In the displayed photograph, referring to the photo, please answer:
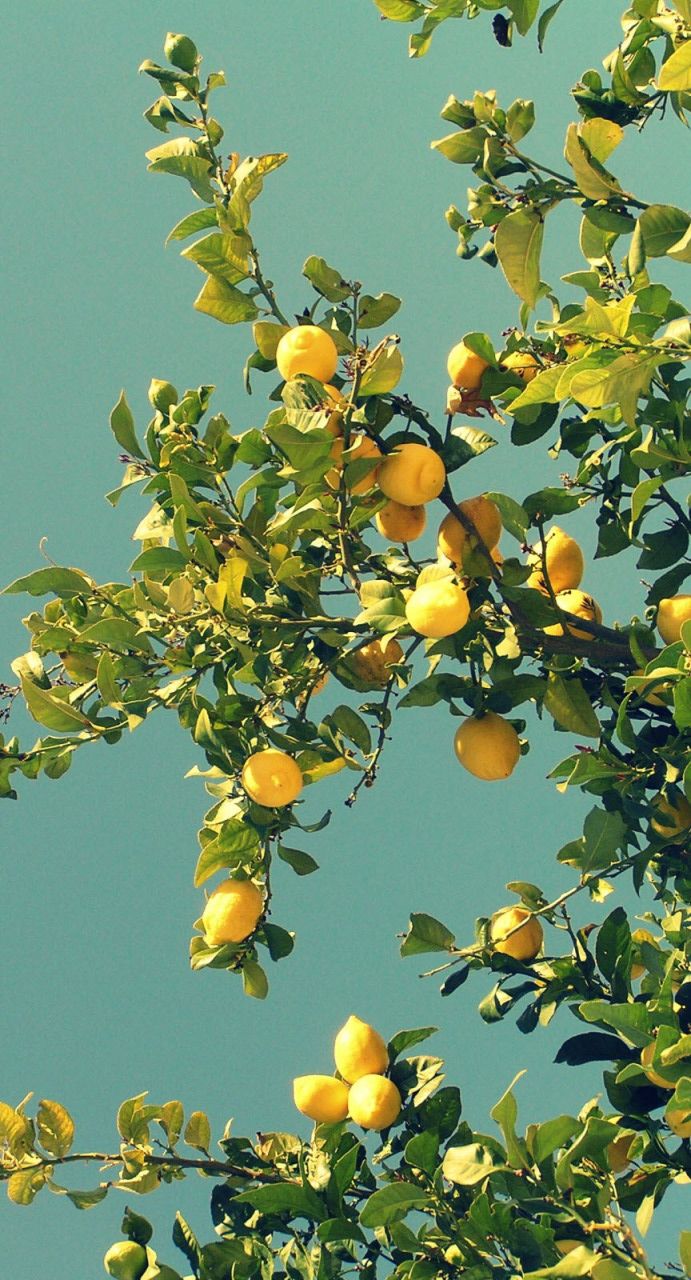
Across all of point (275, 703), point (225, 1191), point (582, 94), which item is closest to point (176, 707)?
point (275, 703)

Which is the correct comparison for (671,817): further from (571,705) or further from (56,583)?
(56,583)

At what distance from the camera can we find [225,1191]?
3.38 meters

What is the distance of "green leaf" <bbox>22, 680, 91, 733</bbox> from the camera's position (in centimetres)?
331

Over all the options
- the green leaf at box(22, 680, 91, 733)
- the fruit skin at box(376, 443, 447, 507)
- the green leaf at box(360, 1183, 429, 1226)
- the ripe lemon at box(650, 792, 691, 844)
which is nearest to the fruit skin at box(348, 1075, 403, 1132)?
the green leaf at box(360, 1183, 429, 1226)

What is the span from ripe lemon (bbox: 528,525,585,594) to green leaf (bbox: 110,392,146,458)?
4.10 ft

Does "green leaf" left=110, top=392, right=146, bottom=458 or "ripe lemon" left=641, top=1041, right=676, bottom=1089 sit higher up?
"green leaf" left=110, top=392, right=146, bottom=458

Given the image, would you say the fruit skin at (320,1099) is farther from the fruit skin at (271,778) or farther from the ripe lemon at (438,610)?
the ripe lemon at (438,610)

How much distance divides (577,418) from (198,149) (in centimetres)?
134

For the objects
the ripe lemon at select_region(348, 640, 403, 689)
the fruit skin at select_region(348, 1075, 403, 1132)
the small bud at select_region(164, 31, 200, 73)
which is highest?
the small bud at select_region(164, 31, 200, 73)

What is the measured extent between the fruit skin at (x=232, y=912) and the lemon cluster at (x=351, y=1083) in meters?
0.42

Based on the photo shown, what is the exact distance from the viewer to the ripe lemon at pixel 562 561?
11.7 ft

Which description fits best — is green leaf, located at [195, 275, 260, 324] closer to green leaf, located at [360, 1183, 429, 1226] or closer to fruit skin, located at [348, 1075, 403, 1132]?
fruit skin, located at [348, 1075, 403, 1132]

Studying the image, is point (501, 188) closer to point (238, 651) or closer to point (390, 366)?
point (390, 366)

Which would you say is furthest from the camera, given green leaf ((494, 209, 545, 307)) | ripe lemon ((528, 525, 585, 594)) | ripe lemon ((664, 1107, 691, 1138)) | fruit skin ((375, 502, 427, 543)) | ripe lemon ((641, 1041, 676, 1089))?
ripe lemon ((528, 525, 585, 594))
